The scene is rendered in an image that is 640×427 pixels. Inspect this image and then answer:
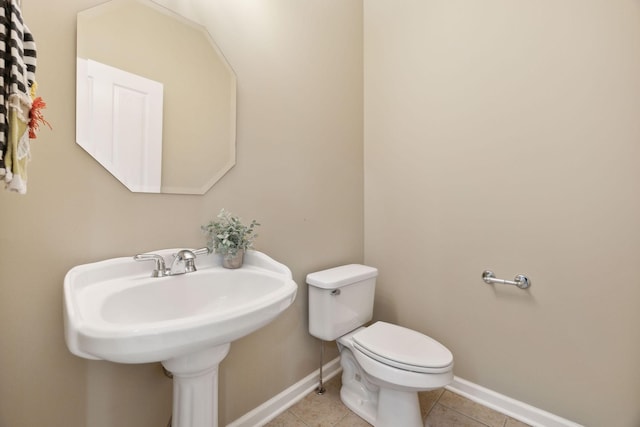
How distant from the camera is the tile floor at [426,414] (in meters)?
1.33

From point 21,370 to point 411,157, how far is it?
1.87m

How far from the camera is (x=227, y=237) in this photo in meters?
1.05

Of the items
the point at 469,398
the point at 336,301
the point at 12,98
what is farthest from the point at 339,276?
the point at 12,98

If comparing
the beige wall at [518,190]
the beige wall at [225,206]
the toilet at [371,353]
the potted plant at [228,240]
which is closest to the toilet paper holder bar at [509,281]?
the beige wall at [518,190]

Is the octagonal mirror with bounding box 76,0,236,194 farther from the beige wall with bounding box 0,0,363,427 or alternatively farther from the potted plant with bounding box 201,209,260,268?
the potted plant with bounding box 201,209,260,268

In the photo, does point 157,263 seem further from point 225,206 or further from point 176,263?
point 225,206

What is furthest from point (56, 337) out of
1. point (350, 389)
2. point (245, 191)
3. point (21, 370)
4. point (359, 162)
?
point (359, 162)

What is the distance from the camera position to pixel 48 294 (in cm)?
80

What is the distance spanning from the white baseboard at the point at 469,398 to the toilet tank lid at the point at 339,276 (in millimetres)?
597

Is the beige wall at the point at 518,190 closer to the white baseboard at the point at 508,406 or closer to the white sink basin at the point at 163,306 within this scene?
the white baseboard at the point at 508,406

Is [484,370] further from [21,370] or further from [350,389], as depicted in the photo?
[21,370]

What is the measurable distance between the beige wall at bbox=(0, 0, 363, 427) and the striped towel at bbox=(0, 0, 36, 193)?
1.19ft

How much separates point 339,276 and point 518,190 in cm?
100

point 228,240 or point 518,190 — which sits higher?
point 518,190
